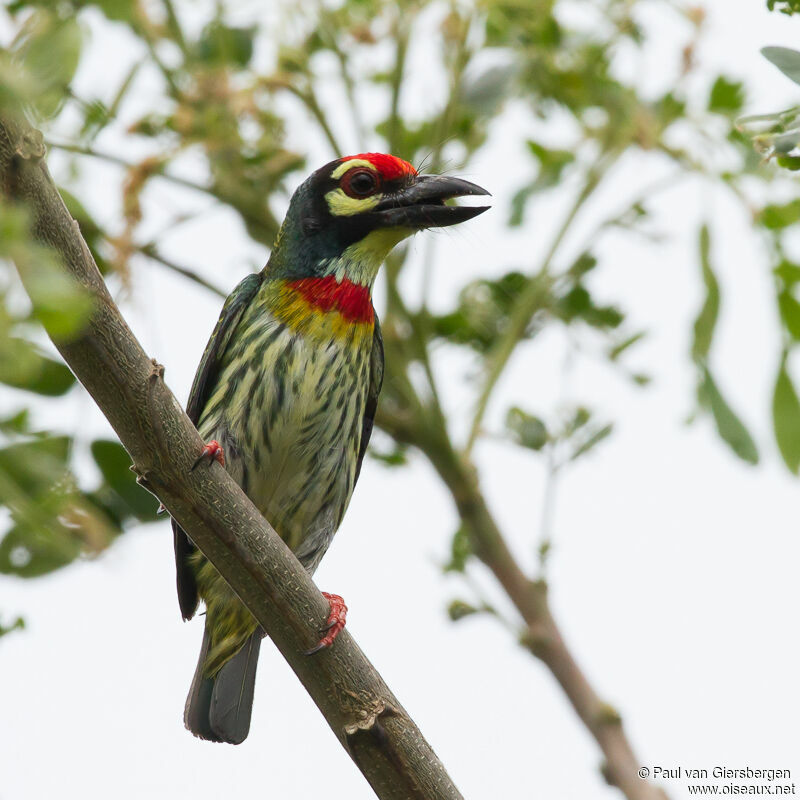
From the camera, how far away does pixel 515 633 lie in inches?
122

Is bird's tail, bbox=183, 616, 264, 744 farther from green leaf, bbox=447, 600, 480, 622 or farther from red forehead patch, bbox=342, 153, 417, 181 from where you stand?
red forehead patch, bbox=342, 153, 417, 181

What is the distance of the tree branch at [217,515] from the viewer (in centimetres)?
181

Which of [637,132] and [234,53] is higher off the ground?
[234,53]

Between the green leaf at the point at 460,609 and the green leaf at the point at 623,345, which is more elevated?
the green leaf at the point at 623,345

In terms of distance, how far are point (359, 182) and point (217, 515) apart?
1697 millimetres

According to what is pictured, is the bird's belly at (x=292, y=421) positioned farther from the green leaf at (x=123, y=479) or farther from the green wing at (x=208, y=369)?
the green leaf at (x=123, y=479)

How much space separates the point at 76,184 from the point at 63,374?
17.1 inches

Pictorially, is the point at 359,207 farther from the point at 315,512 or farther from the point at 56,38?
the point at 56,38

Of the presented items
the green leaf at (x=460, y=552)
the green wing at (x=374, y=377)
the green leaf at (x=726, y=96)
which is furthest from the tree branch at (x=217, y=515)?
the green leaf at (x=726, y=96)

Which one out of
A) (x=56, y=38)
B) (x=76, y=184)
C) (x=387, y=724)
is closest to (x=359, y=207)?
(x=76, y=184)

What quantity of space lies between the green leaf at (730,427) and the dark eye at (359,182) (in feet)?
4.26

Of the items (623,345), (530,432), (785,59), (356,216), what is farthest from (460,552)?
(785,59)

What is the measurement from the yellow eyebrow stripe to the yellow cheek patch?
5 cm

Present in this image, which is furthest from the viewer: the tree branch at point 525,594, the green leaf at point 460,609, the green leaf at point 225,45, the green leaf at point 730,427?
the green leaf at point 225,45
